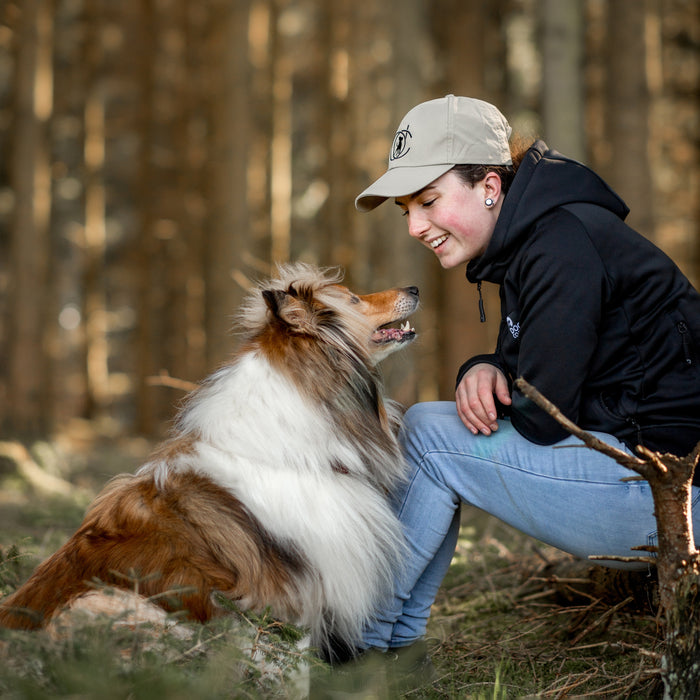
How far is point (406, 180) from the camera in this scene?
2.67 meters

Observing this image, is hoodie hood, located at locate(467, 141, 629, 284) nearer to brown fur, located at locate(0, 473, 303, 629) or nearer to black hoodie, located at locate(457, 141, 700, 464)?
black hoodie, located at locate(457, 141, 700, 464)

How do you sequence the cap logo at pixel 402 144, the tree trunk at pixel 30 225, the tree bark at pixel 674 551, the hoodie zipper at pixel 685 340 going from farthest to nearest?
the tree trunk at pixel 30 225 → the cap logo at pixel 402 144 → the hoodie zipper at pixel 685 340 → the tree bark at pixel 674 551

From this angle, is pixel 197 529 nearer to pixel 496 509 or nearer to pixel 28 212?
pixel 496 509

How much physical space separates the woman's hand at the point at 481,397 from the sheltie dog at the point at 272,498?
29 centimetres

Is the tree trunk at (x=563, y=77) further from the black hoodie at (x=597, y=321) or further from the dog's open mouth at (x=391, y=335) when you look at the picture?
the black hoodie at (x=597, y=321)

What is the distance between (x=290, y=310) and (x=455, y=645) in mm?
1464

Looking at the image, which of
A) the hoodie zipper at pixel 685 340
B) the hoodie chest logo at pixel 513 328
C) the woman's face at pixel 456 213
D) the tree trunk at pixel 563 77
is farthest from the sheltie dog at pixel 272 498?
the tree trunk at pixel 563 77

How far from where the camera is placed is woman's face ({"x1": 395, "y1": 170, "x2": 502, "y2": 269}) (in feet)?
8.82

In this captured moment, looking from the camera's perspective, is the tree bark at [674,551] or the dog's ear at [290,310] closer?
the tree bark at [674,551]

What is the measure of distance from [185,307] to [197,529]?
11569mm

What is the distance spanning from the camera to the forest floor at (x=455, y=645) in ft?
6.41

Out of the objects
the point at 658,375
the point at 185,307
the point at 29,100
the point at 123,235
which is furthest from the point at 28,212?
the point at 658,375

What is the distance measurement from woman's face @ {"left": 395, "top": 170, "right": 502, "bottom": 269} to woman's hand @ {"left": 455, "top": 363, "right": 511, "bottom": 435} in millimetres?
405

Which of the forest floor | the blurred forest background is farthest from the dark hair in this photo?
the blurred forest background
